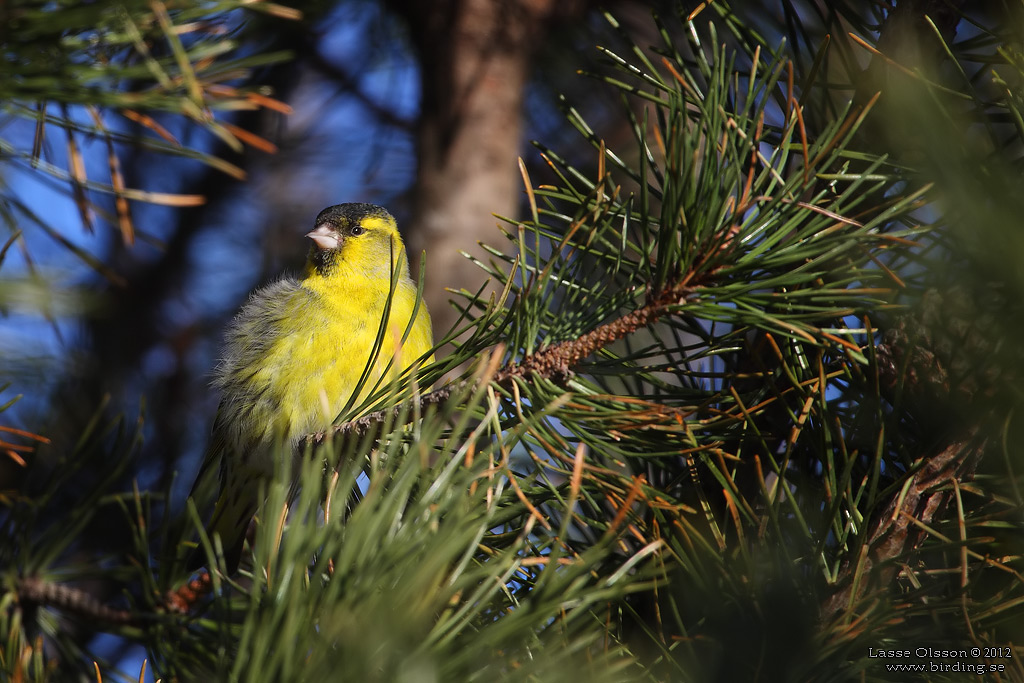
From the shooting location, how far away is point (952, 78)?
138cm

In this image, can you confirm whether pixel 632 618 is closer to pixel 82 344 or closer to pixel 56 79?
pixel 56 79

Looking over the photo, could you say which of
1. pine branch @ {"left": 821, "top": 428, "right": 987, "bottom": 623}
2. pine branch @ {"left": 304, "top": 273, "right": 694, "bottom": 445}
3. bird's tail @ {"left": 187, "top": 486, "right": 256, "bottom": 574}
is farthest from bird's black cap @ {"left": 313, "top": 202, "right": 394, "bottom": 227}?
pine branch @ {"left": 821, "top": 428, "right": 987, "bottom": 623}

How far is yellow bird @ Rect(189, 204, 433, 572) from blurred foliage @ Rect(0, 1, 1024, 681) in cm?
79

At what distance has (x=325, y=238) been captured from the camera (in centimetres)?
285

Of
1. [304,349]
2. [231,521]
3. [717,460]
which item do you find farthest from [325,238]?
[717,460]

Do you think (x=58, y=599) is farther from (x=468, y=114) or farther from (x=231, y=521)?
(x=468, y=114)

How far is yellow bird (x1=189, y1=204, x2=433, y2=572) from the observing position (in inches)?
92.1

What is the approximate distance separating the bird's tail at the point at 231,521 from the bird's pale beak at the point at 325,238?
2.80 ft

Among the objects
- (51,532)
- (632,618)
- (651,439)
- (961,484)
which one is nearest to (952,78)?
(961,484)

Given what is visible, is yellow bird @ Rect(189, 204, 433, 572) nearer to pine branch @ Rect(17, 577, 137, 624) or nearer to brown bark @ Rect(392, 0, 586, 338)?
brown bark @ Rect(392, 0, 586, 338)

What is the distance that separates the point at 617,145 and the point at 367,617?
12.8ft

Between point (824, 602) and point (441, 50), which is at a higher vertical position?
point (441, 50)

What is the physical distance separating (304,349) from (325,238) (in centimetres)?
58

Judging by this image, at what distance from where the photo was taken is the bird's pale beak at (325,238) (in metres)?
2.83
